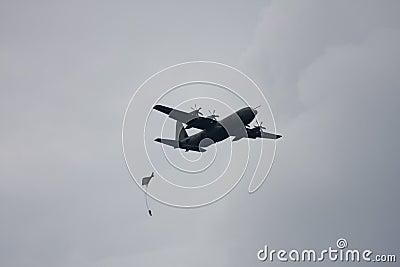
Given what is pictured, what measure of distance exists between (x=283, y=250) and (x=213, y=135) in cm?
233

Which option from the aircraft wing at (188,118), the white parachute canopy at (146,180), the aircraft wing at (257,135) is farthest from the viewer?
the aircraft wing at (257,135)

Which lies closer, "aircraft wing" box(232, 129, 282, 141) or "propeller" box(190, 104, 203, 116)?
"propeller" box(190, 104, 203, 116)

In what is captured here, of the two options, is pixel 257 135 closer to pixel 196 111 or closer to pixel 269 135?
pixel 269 135

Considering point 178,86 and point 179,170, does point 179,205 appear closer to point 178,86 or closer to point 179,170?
point 179,170

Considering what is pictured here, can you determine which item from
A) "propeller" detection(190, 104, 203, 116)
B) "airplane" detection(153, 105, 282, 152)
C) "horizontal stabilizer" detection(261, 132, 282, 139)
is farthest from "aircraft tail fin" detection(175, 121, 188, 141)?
"horizontal stabilizer" detection(261, 132, 282, 139)

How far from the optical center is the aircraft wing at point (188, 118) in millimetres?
14445

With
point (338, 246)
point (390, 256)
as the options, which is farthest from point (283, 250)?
point (390, 256)

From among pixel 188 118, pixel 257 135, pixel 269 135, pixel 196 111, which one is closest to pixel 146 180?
pixel 188 118

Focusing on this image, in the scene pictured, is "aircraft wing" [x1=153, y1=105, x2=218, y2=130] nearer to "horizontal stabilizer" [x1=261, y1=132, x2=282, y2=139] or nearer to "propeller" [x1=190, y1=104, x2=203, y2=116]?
"propeller" [x1=190, y1=104, x2=203, y2=116]

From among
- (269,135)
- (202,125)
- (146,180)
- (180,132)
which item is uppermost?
(269,135)

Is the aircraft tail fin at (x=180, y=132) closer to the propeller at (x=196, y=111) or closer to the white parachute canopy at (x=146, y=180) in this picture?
the propeller at (x=196, y=111)

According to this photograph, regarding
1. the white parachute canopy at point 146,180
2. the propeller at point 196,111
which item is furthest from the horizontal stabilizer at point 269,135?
the white parachute canopy at point 146,180

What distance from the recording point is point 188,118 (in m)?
14.5

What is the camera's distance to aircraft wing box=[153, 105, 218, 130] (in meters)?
14.4
